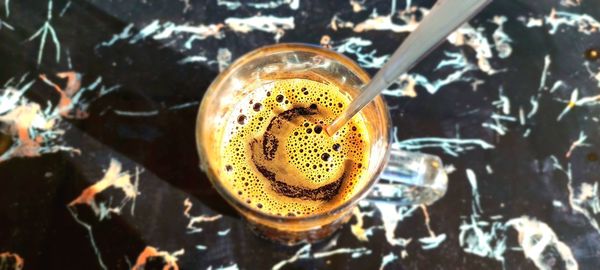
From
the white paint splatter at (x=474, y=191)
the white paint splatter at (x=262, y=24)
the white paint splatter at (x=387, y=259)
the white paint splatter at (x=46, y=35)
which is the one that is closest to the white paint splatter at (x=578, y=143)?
the white paint splatter at (x=474, y=191)

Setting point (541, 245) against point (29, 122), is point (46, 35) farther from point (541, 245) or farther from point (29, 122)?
point (541, 245)

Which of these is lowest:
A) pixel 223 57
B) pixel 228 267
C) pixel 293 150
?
pixel 228 267

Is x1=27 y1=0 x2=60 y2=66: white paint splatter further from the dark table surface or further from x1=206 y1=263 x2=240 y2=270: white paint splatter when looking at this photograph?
x1=206 y1=263 x2=240 y2=270: white paint splatter

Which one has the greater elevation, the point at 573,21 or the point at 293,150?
the point at 573,21

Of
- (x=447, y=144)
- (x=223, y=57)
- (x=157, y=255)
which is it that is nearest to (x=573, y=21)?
(x=447, y=144)

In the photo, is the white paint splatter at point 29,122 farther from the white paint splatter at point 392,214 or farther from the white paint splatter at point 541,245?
the white paint splatter at point 541,245

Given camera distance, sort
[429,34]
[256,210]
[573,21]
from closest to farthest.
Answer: [429,34]
[256,210]
[573,21]
